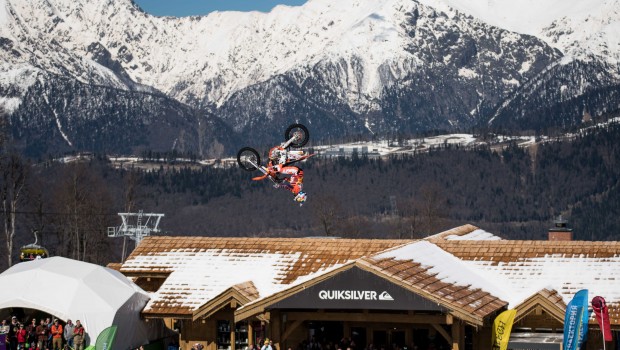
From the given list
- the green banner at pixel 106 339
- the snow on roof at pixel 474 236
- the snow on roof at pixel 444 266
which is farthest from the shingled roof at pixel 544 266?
the green banner at pixel 106 339

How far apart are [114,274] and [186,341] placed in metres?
3.37

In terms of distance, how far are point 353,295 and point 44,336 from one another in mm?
9558

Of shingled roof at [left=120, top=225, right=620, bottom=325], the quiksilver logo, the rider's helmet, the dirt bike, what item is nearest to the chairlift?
shingled roof at [left=120, top=225, right=620, bottom=325]

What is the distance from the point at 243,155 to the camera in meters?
53.4

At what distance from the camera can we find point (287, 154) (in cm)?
5031

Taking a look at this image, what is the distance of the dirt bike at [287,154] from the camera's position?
1959 inches

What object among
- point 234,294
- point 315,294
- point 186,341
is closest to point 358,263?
point 315,294

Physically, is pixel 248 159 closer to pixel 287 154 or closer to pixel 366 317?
pixel 287 154

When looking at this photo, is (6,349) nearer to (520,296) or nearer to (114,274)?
(114,274)

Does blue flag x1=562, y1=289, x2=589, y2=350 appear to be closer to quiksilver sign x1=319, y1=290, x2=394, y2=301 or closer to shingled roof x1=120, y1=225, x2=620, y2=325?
shingled roof x1=120, y1=225, x2=620, y2=325

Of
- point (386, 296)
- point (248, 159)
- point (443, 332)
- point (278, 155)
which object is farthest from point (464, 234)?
point (386, 296)

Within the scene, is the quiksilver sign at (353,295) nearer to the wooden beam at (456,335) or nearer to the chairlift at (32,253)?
the wooden beam at (456,335)

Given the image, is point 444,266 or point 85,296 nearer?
point 444,266

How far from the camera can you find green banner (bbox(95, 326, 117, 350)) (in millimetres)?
44312
